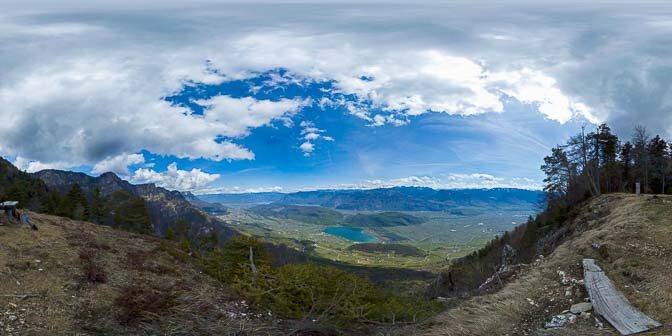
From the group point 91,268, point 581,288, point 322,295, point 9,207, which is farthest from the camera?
point 9,207

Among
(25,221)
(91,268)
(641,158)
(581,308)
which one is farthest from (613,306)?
(641,158)

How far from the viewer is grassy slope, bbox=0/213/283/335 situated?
13.5 metres

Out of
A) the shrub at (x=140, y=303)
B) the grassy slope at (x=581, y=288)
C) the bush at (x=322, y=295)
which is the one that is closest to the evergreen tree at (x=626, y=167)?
the grassy slope at (x=581, y=288)

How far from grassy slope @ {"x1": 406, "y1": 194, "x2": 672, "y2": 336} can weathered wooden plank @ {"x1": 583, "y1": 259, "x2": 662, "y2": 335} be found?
39 cm

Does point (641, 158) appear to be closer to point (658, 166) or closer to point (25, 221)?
point (658, 166)

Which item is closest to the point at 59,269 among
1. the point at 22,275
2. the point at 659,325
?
the point at 22,275

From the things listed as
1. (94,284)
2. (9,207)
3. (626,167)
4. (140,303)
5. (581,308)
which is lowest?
(140,303)

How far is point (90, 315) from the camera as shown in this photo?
16.6 m

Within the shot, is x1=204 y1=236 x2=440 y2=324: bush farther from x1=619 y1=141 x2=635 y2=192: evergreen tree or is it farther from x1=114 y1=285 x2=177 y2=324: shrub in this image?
x1=619 y1=141 x2=635 y2=192: evergreen tree

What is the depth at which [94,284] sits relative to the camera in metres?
19.2

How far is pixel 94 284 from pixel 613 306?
67.5 feet

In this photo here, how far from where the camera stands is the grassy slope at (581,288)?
47.6ft

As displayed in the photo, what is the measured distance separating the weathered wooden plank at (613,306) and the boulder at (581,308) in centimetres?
20

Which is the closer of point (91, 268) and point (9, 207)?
point (91, 268)
